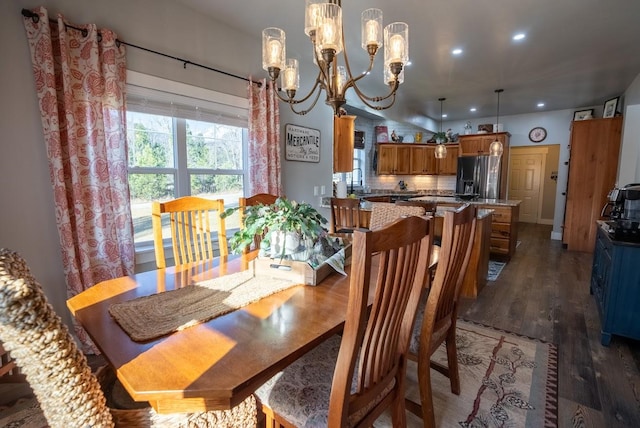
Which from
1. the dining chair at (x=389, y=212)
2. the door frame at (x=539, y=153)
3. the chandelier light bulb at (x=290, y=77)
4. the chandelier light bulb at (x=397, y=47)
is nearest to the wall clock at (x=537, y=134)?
the door frame at (x=539, y=153)

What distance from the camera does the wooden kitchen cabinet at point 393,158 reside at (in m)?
6.88

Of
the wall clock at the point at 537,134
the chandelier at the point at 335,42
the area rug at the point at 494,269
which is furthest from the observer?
the wall clock at the point at 537,134

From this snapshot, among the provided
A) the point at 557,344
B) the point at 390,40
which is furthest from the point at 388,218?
the point at 557,344

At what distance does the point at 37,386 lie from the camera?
673mm

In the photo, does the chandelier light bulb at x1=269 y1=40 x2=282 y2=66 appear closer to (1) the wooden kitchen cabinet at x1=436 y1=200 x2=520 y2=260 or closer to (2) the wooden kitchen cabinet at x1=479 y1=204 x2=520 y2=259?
(1) the wooden kitchen cabinet at x1=436 y1=200 x2=520 y2=260

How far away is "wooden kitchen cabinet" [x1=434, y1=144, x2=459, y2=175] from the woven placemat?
21.6ft

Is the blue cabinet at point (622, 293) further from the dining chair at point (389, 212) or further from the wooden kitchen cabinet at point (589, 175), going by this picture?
the wooden kitchen cabinet at point (589, 175)

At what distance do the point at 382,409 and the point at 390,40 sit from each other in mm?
1762

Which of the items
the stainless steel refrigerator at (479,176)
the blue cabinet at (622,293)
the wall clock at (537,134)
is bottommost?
the blue cabinet at (622,293)

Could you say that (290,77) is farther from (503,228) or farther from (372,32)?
(503,228)

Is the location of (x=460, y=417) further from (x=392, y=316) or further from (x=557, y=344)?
(x=557, y=344)

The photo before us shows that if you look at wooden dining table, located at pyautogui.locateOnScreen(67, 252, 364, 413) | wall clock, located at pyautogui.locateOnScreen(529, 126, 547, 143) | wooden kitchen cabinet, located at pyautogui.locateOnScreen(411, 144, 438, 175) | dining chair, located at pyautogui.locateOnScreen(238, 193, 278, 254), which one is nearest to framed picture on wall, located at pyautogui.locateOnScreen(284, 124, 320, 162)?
dining chair, located at pyautogui.locateOnScreen(238, 193, 278, 254)

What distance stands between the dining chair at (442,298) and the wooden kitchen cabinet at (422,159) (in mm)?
5739

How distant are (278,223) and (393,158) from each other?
19.4 feet
